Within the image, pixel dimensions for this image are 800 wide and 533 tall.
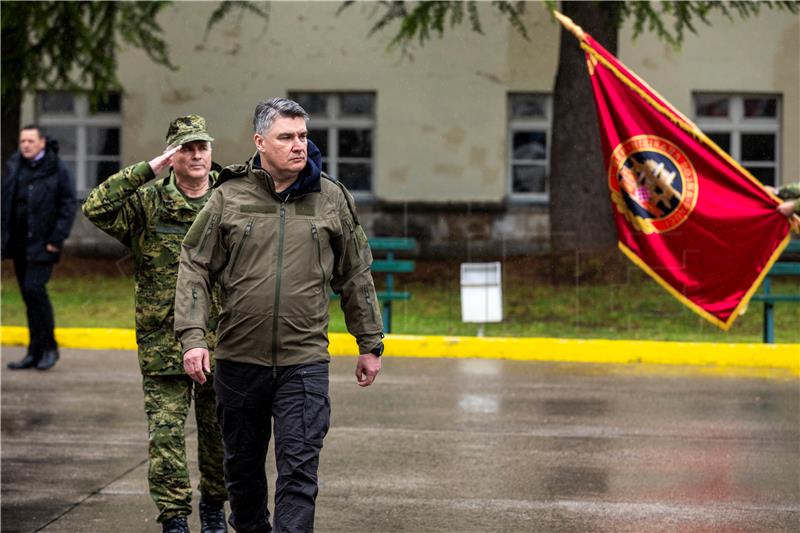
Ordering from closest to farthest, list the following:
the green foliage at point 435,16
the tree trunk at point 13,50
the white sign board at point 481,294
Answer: the white sign board at point 481,294 → the green foliage at point 435,16 → the tree trunk at point 13,50

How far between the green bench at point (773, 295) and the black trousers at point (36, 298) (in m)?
6.60

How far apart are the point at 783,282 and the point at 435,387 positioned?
5233 millimetres

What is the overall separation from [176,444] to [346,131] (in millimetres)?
20137

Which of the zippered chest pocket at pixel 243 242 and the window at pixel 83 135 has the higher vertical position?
the window at pixel 83 135

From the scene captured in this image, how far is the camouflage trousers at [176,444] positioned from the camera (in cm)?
634

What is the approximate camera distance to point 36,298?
1262 centimetres

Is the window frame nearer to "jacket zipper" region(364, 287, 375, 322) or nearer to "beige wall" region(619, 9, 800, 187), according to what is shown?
"beige wall" region(619, 9, 800, 187)

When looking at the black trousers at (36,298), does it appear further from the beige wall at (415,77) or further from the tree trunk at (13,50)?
the beige wall at (415,77)

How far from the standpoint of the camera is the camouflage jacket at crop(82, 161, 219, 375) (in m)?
6.45

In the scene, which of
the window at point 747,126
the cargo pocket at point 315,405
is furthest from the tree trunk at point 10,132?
the cargo pocket at point 315,405

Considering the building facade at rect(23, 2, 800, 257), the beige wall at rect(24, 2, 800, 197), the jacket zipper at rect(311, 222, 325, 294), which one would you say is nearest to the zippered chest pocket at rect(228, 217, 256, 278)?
the jacket zipper at rect(311, 222, 325, 294)

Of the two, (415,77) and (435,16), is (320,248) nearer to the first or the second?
(435,16)

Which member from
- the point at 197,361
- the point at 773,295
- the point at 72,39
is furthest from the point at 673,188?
the point at 72,39

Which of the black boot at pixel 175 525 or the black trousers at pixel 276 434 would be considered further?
the black boot at pixel 175 525
